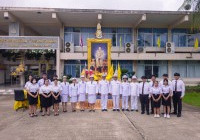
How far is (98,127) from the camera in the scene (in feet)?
21.4

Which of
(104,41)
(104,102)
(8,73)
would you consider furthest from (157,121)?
(8,73)

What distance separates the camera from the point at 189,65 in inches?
851

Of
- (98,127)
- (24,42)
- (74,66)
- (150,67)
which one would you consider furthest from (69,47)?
(98,127)

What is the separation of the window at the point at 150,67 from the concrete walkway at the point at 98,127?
12.9 metres

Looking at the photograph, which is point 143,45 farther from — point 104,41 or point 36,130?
point 36,130

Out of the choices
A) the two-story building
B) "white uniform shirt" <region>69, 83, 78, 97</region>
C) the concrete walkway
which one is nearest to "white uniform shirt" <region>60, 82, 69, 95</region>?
"white uniform shirt" <region>69, 83, 78, 97</region>

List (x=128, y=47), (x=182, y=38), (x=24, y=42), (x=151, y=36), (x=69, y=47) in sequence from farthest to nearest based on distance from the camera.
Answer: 1. (x=182, y=38)
2. (x=151, y=36)
3. (x=128, y=47)
4. (x=69, y=47)
5. (x=24, y=42)

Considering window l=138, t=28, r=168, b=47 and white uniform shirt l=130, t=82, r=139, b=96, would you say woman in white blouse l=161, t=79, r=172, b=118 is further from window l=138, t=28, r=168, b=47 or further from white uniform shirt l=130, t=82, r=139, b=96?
window l=138, t=28, r=168, b=47

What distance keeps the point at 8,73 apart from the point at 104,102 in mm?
20016

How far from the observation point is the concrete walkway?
562 cm

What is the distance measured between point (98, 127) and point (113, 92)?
9.43 ft

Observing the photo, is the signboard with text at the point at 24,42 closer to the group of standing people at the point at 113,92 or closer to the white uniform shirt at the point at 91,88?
the group of standing people at the point at 113,92

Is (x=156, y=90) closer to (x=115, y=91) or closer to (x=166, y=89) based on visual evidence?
(x=166, y=89)

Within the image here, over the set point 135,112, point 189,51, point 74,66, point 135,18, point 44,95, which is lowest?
point 135,112
